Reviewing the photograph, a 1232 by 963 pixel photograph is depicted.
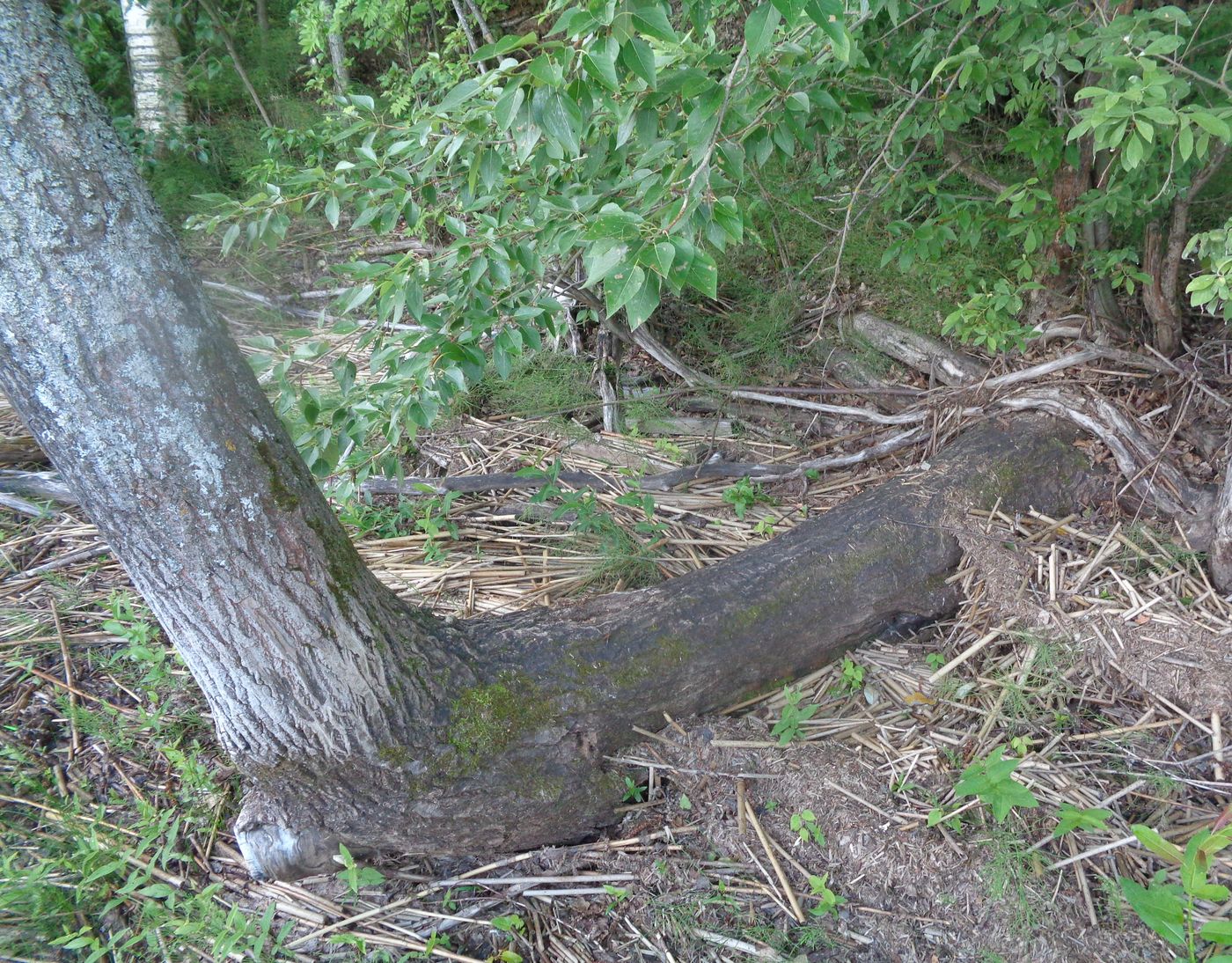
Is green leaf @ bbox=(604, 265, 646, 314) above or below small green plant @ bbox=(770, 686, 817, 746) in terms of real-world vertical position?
above

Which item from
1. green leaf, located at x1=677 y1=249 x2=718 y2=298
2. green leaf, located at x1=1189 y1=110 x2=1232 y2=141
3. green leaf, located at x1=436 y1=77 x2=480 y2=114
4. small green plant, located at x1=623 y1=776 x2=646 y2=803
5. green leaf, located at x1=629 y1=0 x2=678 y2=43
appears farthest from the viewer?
small green plant, located at x1=623 y1=776 x2=646 y2=803

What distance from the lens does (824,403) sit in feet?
12.7

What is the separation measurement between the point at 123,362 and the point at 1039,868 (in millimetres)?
2272

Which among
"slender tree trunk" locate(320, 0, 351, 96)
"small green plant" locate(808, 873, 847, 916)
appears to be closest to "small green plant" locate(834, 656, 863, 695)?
"small green plant" locate(808, 873, 847, 916)

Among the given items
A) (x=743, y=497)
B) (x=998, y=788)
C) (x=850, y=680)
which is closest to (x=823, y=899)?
(x=998, y=788)

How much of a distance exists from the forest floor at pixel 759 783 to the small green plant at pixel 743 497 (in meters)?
0.16

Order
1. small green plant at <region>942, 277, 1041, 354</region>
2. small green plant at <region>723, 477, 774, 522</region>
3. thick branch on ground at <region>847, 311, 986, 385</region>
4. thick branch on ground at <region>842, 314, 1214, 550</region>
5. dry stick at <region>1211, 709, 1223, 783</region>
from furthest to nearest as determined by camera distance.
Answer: thick branch on ground at <region>847, 311, 986, 385</region> < small green plant at <region>723, 477, 774, 522</region> < small green plant at <region>942, 277, 1041, 354</region> < thick branch on ground at <region>842, 314, 1214, 550</region> < dry stick at <region>1211, 709, 1223, 783</region>

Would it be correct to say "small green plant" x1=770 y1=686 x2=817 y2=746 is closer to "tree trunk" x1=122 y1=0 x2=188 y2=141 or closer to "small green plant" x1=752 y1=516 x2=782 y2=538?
"small green plant" x1=752 y1=516 x2=782 y2=538

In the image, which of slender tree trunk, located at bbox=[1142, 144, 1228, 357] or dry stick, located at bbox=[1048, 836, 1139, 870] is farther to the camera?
slender tree trunk, located at bbox=[1142, 144, 1228, 357]

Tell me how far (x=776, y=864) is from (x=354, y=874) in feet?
3.49

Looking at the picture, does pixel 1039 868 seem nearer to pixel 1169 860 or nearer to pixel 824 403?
pixel 1169 860

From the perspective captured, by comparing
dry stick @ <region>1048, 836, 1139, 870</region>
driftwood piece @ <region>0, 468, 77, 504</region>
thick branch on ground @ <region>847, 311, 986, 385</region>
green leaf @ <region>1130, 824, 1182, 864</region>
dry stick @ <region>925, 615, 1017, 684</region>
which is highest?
driftwood piece @ <region>0, 468, 77, 504</region>

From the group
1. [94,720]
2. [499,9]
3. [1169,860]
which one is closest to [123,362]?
[94,720]

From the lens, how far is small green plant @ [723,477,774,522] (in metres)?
3.29
